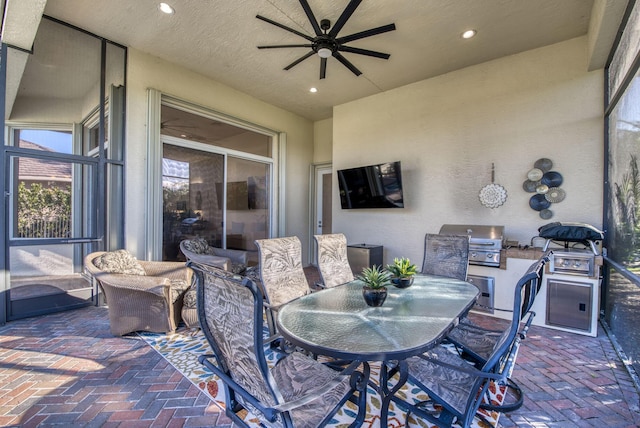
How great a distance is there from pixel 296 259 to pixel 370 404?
4.29ft

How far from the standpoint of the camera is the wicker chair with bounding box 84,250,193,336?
2.82 m

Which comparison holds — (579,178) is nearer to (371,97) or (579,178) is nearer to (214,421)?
(371,97)

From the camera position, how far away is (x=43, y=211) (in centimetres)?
349

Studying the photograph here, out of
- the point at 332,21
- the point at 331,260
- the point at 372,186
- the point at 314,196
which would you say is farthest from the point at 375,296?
the point at 314,196

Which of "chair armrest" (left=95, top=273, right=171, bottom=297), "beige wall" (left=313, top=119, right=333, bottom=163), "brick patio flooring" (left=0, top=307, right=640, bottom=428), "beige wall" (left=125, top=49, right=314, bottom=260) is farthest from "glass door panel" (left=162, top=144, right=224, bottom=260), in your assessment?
"beige wall" (left=313, top=119, right=333, bottom=163)

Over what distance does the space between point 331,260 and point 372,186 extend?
239 centimetres

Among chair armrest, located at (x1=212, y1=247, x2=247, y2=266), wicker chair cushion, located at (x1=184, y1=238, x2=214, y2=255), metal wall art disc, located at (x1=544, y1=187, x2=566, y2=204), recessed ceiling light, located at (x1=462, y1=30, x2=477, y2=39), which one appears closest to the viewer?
recessed ceiling light, located at (x1=462, y1=30, x2=477, y2=39)

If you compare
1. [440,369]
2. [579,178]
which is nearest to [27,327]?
[440,369]

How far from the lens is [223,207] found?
5.05 metres

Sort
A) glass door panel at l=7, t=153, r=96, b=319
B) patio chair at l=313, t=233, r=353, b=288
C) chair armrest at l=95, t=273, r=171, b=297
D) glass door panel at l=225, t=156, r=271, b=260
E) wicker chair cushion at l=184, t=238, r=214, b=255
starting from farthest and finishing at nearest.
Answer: glass door panel at l=225, t=156, r=271, b=260
wicker chair cushion at l=184, t=238, r=214, b=255
glass door panel at l=7, t=153, r=96, b=319
patio chair at l=313, t=233, r=353, b=288
chair armrest at l=95, t=273, r=171, b=297

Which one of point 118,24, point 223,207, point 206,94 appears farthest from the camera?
point 223,207

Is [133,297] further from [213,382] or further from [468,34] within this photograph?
[468,34]

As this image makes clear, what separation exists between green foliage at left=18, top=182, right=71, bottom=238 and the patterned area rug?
190 centimetres

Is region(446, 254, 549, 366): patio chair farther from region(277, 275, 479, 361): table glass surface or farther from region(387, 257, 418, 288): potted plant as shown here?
region(387, 257, 418, 288): potted plant
